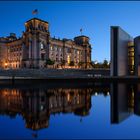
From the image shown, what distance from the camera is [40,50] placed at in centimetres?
9850

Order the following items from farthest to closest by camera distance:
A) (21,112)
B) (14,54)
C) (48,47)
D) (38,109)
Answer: (14,54) → (48,47) → (38,109) → (21,112)

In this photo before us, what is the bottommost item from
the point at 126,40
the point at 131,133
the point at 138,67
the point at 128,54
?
the point at 131,133

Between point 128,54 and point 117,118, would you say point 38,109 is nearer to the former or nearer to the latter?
point 117,118

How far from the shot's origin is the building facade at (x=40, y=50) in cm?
9656

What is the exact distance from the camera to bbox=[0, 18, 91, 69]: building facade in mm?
96562

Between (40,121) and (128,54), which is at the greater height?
(128,54)

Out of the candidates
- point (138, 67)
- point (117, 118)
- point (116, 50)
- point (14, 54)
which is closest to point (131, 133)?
point (117, 118)

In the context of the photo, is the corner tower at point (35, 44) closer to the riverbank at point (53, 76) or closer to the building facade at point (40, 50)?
the building facade at point (40, 50)

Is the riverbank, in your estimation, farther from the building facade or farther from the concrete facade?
the building facade

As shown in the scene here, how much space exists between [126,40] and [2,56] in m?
74.9

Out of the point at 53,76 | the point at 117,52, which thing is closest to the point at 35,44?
the point at 53,76

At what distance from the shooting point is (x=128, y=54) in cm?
7244

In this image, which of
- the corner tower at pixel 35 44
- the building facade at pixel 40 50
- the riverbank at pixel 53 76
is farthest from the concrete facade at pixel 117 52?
the corner tower at pixel 35 44

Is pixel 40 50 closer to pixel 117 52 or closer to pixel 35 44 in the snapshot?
pixel 35 44
